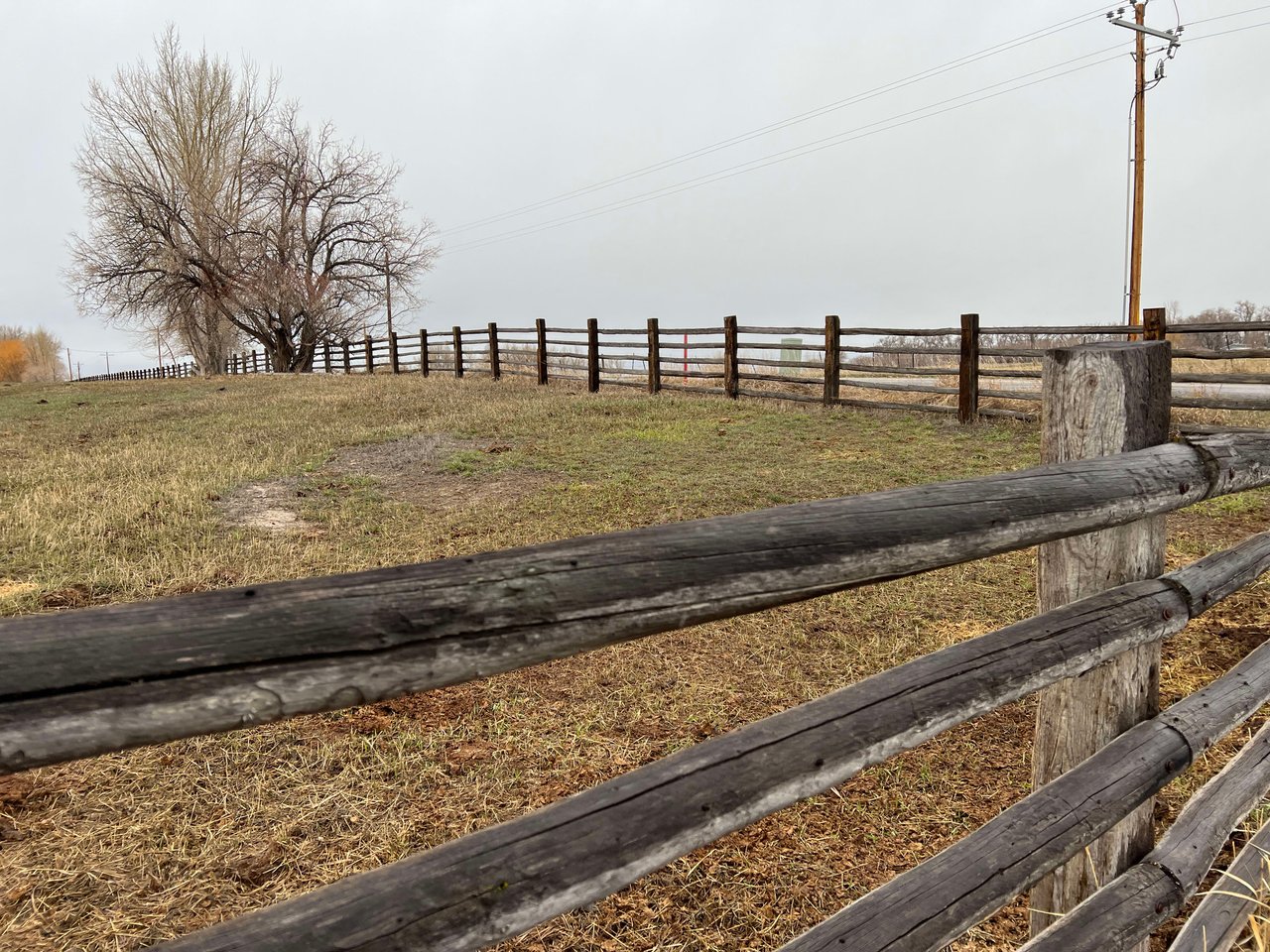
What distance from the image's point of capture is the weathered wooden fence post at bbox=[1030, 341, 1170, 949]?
1921 mm

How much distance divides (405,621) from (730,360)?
46.1ft

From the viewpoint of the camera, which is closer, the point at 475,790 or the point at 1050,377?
the point at 1050,377

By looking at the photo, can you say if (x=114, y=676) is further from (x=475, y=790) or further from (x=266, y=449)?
(x=266, y=449)

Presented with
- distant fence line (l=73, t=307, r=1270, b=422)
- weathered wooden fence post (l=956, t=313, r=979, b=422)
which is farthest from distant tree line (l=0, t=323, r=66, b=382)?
weathered wooden fence post (l=956, t=313, r=979, b=422)

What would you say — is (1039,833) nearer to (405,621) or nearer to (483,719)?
(405,621)

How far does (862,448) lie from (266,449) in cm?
770

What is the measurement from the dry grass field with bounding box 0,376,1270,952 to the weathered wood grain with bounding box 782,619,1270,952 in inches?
33.6

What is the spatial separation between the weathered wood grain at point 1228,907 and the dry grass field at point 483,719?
518 millimetres

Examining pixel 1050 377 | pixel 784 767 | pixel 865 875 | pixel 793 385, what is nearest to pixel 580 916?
pixel 865 875

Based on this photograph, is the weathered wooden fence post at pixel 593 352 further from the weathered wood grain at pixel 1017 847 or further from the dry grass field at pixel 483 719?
the weathered wood grain at pixel 1017 847

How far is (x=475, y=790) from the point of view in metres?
2.96

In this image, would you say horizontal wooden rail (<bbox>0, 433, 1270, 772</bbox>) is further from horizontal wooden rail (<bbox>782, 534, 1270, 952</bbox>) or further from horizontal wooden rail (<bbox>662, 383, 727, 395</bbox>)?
horizontal wooden rail (<bbox>662, 383, 727, 395</bbox>)

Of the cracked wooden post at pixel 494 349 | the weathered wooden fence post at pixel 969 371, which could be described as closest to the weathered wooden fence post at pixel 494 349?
the cracked wooden post at pixel 494 349

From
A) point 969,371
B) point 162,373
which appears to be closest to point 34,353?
point 162,373
